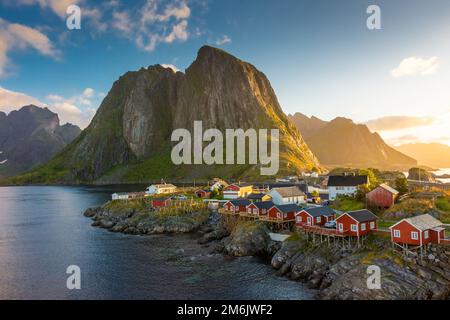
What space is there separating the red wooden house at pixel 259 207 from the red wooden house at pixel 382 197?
58.0 feet

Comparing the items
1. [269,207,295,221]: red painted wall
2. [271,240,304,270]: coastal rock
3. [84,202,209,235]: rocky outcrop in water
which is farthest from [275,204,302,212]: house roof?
[84,202,209,235]: rocky outcrop in water

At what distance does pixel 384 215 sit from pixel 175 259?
34172mm

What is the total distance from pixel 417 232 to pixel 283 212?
77.0ft

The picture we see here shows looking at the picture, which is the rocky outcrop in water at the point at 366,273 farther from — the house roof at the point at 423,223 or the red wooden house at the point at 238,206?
the red wooden house at the point at 238,206

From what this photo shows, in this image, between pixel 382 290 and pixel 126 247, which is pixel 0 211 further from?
pixel 382 290

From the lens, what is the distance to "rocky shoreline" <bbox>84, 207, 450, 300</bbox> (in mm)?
34406

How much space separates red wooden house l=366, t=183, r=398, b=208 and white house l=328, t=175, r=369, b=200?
1688 centimetres

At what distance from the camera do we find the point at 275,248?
53.8 m

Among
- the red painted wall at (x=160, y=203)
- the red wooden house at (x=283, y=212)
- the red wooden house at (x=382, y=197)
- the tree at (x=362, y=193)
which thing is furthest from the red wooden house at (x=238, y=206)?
the red wooden house at (x=382, y=197)

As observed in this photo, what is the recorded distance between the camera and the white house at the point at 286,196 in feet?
251

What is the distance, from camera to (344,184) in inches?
3110

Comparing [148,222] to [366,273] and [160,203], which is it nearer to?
[160,203]
